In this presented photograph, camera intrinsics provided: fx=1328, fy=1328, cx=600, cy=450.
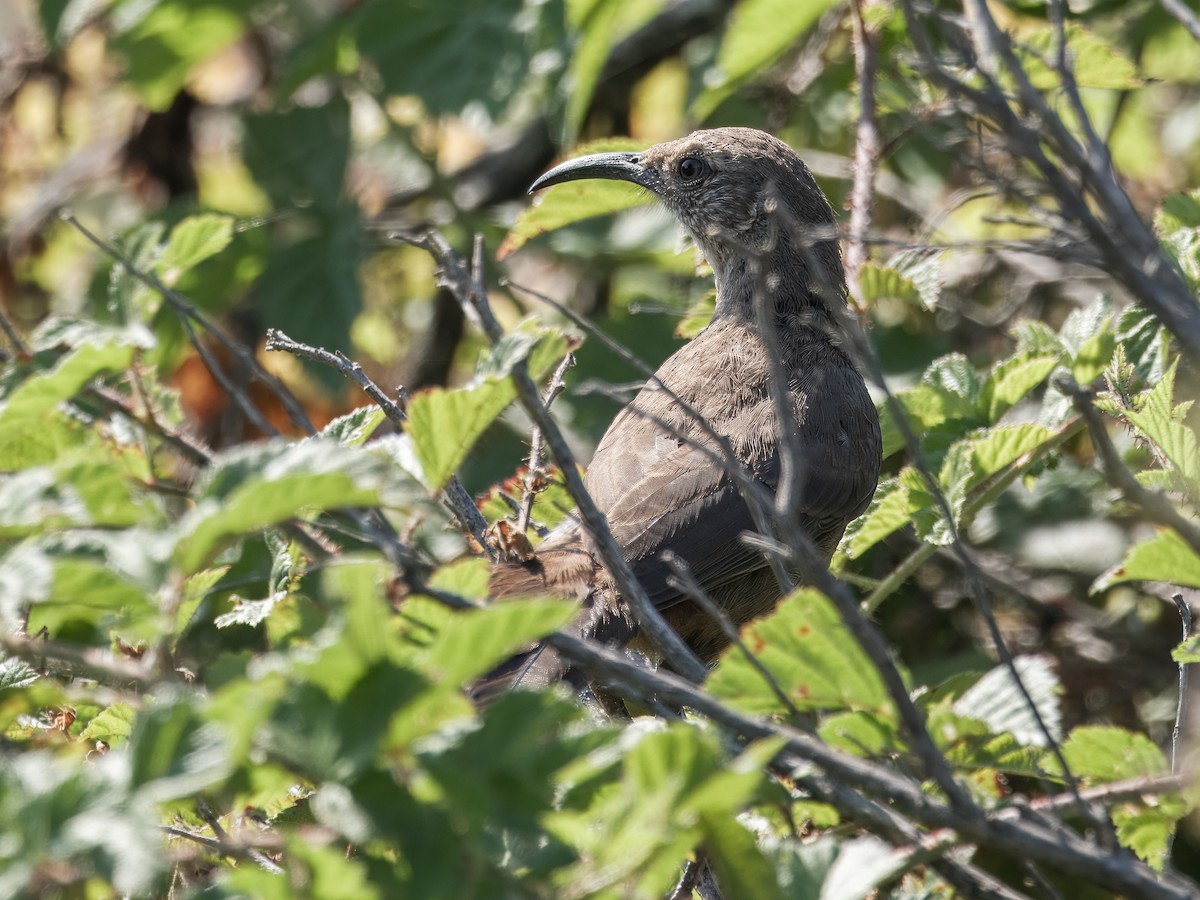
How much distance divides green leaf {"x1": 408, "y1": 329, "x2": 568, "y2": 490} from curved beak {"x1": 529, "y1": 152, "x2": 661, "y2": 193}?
108 inches

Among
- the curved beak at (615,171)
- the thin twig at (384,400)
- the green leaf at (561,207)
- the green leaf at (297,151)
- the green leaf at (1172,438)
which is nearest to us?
the green leaf at (1172,438)

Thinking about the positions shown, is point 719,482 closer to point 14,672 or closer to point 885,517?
point 885,517

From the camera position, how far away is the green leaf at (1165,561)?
2195 mm

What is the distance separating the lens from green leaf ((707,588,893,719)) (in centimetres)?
206

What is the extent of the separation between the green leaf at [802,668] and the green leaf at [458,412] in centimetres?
53

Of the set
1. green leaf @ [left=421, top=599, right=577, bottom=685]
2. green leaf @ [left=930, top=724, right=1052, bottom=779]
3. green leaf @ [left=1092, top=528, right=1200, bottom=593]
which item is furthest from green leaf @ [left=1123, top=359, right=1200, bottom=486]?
green leaf @ [left=421, top=599, right=577, bottom=685]

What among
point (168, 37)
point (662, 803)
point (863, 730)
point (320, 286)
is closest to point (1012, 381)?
point (863, 730)

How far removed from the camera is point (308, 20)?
19.6 ft

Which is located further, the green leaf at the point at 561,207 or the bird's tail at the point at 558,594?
the green leaf at the point at 561,207

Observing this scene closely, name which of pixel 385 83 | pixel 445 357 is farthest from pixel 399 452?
pixel 445 357

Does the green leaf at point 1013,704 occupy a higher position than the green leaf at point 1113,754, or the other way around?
the green leaf at point 1113,754

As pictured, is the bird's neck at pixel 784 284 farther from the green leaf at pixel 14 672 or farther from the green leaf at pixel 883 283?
the green leaf at pixel 14 672

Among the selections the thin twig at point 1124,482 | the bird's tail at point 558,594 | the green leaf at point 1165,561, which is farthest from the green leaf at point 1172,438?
the bird's tail at point 558,594

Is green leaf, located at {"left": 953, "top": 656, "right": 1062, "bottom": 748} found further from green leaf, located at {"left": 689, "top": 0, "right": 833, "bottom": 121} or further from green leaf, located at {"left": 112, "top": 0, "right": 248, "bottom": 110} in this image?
green leaf, located at {"left": 112, "top": 0, "right": 248, "bottom": 110}
